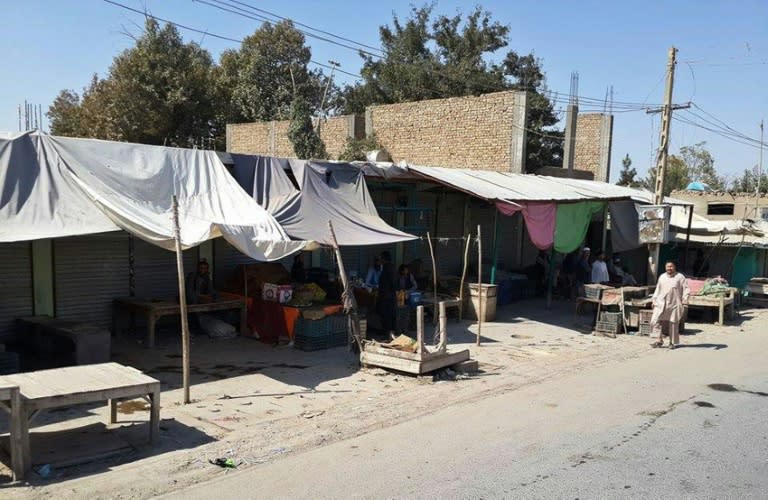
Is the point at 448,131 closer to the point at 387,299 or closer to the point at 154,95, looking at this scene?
the point at 387,299

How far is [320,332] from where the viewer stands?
410 inches

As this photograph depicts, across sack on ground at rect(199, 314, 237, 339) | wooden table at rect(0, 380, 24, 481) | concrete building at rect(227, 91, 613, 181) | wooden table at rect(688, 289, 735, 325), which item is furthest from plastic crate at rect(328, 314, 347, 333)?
concrete building at rect(227, 91, 613, 181)

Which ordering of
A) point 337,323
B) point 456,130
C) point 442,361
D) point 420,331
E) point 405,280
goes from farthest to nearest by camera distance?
point 456,130 → point 405,280 → point 337,323 → point 442,361 → point 420,331

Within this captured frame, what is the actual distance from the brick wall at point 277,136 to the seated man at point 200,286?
1680 cm

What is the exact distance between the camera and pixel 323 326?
1046 cm

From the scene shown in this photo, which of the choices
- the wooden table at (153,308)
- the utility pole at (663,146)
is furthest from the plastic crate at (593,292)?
the wooden table at (153,308)

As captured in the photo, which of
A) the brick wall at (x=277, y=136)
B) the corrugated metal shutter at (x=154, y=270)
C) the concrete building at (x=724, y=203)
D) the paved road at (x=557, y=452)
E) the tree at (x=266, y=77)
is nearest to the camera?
the paved road at (x=557, y=452)

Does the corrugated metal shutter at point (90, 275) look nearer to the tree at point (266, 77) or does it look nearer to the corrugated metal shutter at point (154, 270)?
the corrugated metal shutter at point (154, 270)

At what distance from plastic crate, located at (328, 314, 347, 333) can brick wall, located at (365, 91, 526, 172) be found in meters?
12.5

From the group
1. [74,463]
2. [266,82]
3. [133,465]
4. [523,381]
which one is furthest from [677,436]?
[266,82]

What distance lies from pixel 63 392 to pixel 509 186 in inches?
460

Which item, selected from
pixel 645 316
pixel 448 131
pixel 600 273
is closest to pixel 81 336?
pixel 645 316

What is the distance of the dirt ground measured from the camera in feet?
17.5

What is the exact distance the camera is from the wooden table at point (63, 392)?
5.01 m
